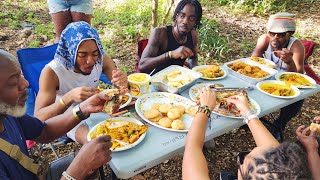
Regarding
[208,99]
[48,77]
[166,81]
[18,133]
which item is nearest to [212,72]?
[166,81]

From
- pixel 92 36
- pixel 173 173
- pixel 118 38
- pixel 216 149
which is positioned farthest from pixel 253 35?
pixel 92 36

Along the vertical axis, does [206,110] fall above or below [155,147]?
above

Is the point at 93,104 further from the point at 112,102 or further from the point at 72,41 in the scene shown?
the point at 72,41

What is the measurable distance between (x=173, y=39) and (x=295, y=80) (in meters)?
1.44

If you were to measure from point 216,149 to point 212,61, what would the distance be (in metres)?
2.39

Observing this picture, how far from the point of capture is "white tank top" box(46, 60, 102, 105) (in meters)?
2.41

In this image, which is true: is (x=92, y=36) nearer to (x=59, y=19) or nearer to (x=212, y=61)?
(x=59, y=19)

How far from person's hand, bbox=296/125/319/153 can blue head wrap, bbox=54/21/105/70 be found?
182 cm

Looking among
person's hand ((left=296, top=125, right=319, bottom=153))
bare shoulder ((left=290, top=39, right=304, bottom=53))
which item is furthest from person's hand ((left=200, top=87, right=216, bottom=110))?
bare shoulder ((left=290, top=39, right=304, bottom=53))

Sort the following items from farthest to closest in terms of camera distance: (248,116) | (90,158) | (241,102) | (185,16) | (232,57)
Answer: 1. (232,57)
2. (185,16)
3. (241,102)
4. (248,116)
5. (90,158)

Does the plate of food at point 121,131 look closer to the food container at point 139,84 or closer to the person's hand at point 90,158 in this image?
the person's hand at point 90,158

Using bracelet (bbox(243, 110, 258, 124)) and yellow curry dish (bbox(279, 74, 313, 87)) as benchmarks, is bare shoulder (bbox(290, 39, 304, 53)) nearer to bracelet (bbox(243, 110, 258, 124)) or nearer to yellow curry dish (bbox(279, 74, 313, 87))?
yellow curry dish (bbox(279, 74, 313, 87))

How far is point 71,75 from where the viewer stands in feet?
8.20

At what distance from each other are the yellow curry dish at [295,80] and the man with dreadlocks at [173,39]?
96 centimetres
